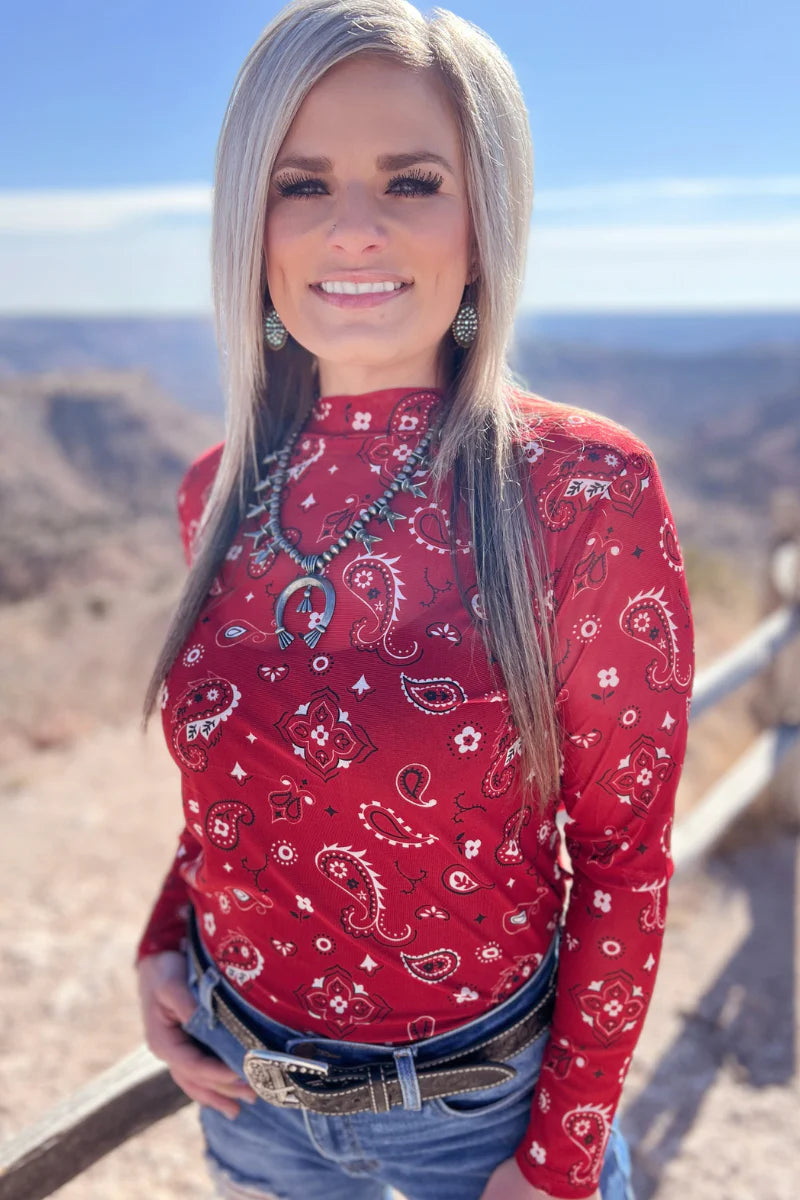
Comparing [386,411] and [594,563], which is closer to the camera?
[594,563]

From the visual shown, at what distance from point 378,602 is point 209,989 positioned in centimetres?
65

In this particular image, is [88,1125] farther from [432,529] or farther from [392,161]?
[392,161]

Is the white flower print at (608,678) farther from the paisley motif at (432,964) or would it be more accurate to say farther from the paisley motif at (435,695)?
the paisley motif at (432,964)

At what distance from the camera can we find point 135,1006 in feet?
10.2

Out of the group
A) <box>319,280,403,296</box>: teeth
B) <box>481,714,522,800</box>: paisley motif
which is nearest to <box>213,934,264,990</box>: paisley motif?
<box>481,714,522,800</box>: paisley motif

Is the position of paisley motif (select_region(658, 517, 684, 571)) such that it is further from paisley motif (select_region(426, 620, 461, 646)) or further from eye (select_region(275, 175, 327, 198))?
eye (select_region(275, 175, 327, 198))

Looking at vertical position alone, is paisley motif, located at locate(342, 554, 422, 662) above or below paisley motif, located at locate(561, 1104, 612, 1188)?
above

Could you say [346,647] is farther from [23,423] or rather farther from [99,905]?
[23,423]

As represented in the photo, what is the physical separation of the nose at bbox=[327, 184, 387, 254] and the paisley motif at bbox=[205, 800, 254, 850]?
759 mm

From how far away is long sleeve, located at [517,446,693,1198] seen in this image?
101 cm

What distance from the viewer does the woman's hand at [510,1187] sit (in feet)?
3.64

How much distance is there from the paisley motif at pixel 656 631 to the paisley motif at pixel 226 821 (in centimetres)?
54

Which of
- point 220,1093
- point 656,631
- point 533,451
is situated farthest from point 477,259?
point 220,1093

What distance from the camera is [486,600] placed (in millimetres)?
1055
